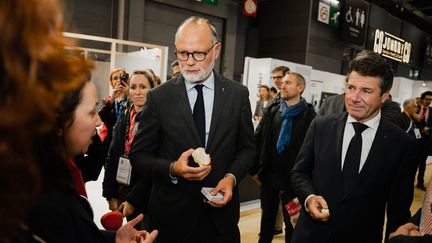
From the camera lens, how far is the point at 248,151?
1863 millimetres

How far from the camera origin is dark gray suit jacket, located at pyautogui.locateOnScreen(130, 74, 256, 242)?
1682 mm

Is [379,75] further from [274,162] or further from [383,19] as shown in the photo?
[383,19]

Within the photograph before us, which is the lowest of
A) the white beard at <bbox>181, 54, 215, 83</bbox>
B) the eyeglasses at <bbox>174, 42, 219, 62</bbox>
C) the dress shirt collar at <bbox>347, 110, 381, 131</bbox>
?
the dress shirt collar at <bbox>347, 110, 381, 131</bbox>

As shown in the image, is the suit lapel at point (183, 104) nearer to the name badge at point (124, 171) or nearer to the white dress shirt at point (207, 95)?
the white dress shirt at point (207, 95)

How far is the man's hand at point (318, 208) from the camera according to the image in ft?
5.22

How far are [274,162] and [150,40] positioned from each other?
9.17 m

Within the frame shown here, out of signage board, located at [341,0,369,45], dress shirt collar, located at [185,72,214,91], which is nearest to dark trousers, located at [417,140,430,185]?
dress shirt collar, located at [185,72,214,91]

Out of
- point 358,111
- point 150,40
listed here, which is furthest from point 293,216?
point 150,40

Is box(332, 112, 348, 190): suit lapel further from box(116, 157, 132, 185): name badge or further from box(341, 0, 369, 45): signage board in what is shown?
box(341, 0, 369, 45): signage board

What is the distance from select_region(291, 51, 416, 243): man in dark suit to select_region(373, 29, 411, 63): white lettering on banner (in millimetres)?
12925

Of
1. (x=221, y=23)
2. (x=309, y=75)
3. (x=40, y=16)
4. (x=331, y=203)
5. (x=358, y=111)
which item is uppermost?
(x=221, y=23)

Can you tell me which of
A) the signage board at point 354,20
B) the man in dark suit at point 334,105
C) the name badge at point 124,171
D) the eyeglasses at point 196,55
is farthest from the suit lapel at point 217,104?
the signage board at point 354,20

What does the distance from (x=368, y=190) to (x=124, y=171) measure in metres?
1.58

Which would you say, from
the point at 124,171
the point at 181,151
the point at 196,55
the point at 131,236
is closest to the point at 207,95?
the point at 196,55
